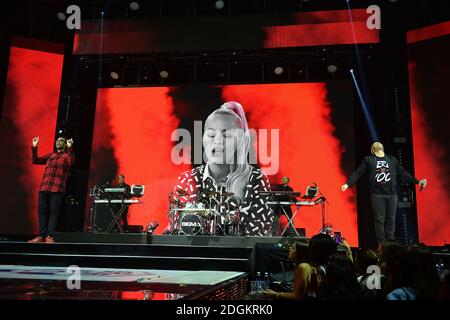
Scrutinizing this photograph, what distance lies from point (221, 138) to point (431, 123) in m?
4.20

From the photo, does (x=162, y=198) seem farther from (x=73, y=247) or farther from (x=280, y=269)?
(x=280, y=269)

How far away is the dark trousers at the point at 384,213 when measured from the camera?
5.54 metres

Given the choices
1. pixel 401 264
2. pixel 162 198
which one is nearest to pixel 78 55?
pixel 162 198

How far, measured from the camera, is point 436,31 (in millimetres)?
8047

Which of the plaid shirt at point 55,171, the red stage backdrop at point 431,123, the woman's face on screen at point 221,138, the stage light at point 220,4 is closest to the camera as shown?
the plaid shirt at point 55,171

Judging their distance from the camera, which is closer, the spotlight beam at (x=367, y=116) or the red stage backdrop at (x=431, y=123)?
the red stage backdrop at (x=431, y=123)

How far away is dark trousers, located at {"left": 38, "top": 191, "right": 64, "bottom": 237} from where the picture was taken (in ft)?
20.1

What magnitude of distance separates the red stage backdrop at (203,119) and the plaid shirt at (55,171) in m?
2.79

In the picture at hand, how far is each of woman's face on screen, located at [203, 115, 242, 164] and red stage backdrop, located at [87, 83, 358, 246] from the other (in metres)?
0.30

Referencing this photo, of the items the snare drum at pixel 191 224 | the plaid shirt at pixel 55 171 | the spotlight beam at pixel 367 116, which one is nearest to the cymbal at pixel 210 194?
the snare drum at pixel 191 224

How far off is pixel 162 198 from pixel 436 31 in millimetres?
6426

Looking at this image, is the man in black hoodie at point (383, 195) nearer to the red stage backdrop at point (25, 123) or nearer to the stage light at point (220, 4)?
the stage light at point (220, 4)

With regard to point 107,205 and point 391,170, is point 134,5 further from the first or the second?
point 391,170

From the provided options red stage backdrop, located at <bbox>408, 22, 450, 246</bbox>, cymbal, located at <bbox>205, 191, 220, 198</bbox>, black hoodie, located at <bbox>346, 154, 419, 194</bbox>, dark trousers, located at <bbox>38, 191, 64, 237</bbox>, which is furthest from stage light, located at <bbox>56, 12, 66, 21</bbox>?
red stage backdrop, located at <bbox>408, 22, 450, 246</bbox>
